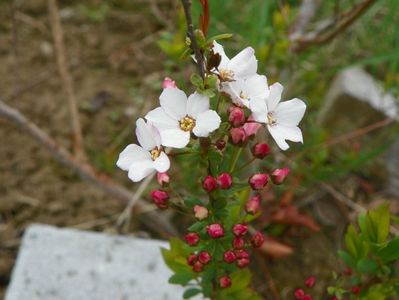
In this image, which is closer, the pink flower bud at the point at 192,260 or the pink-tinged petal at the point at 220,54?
the pink-tinged petal at the point at 220,54

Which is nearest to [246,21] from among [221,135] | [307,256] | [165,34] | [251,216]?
[165,34]

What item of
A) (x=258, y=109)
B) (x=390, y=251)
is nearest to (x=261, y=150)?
(x=258, y=109)

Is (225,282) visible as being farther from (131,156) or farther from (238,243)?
(131,156)

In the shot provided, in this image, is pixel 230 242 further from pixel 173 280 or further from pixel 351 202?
pixel 351 202

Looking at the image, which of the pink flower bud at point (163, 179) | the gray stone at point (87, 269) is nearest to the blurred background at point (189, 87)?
the gray stone at point (87, 269)

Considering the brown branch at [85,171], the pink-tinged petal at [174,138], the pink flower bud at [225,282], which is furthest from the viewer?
the brown branch at [85,171]

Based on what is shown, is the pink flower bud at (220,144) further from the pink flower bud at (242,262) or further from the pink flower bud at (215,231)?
the pink flower bud at (242,262)
